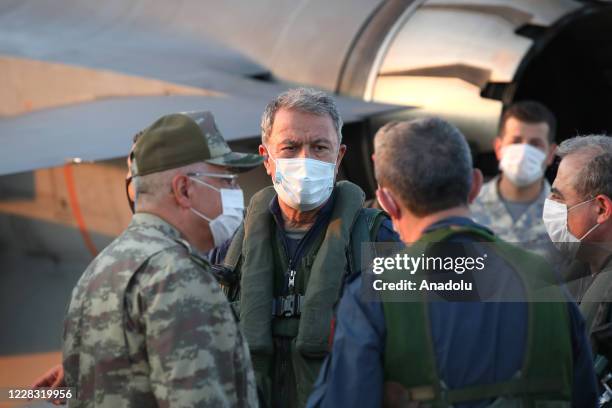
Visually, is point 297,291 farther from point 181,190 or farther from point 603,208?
point 603,208

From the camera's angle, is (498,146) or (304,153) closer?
(304,153)

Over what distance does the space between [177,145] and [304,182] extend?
0.79 meters

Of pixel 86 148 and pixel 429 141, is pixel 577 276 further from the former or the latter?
pixel 86 148

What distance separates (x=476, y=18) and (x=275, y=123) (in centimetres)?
330

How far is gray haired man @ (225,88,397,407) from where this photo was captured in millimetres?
2863

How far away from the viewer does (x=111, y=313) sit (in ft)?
7.11

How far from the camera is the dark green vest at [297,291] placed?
2840mm

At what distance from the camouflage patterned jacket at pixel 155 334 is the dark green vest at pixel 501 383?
1.30 feet

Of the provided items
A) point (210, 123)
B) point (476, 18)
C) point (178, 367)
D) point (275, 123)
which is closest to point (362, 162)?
point (476, 18)

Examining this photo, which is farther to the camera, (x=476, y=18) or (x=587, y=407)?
(x=476, y=18)

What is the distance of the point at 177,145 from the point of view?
235 cm

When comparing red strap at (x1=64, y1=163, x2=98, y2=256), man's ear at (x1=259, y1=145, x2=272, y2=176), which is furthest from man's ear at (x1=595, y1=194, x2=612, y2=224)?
red strap at (x1=64, y1=163, x2=98, y2=256)
